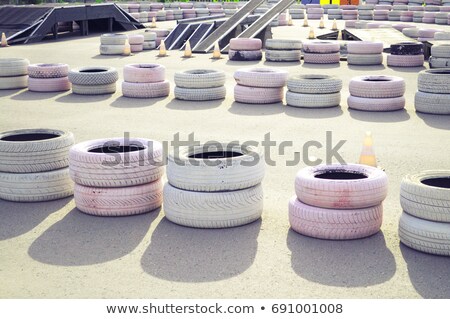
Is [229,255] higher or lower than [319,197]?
lower

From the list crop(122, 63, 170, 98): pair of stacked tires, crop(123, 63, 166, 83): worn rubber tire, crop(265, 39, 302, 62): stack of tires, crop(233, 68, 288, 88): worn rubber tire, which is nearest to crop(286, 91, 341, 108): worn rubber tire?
crop(233, 68, 288, 88): worn rubber tire

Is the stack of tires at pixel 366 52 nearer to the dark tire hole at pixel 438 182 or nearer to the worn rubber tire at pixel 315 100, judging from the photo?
the worn rubber tire at pixel 315 100

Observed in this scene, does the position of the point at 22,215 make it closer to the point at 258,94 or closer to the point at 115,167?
the point at 115,167

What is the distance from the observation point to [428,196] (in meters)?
6.53

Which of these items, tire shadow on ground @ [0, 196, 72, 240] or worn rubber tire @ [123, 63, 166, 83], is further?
worn rubber tire @ [123, 63, 166, 83]

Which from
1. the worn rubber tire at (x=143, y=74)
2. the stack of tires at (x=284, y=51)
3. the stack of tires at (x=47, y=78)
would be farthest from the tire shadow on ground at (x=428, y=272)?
the stack of tires at (x=284, y=51)

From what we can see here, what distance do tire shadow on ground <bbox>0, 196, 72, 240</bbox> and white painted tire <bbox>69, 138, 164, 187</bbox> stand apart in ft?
1.80

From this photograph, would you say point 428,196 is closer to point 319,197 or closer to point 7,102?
point 319,197

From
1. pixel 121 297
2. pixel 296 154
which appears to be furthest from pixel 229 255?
pixel 296 154

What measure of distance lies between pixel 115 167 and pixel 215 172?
117 cm

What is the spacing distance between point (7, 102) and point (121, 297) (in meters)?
10.8

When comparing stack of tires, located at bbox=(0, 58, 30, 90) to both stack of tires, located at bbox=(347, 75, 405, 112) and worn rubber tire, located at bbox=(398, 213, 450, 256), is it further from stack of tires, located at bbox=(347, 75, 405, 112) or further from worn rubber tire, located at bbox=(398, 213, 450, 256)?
worn rubber tire, located at bbox=(398, 213, 450, 256)

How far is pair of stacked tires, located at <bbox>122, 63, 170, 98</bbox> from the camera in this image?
51.4ft

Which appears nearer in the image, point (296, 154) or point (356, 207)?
point (356, 207)
